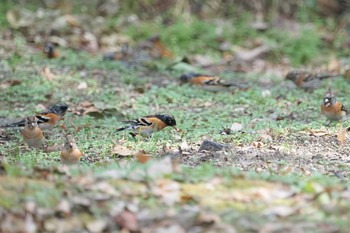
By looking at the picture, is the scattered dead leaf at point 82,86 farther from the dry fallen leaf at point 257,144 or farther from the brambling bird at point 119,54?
the dry fallen leaf at point 257,144

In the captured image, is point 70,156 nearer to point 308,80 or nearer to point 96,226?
point 96,226

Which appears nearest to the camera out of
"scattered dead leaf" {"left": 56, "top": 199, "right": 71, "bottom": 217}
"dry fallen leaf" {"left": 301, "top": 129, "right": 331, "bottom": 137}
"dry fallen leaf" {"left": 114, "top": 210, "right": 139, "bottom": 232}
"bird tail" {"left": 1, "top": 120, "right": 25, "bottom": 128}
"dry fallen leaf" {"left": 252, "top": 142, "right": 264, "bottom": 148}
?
"dry fallen leaf" {"left": 114, "top": 210, "right": 139, "bottom": 232}

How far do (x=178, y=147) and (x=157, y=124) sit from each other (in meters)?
1.17

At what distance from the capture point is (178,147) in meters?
8.16

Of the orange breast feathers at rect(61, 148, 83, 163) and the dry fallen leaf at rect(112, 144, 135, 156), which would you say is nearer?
the orange breast feathers at rect(61, 148, 83, 163)

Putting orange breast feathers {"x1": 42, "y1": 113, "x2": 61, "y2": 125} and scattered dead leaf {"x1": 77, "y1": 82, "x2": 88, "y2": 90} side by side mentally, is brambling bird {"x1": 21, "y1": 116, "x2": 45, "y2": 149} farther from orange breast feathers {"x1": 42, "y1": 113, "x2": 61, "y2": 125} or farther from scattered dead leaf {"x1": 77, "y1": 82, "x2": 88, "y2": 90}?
scattered dead leaf {"x1": 77, "y1": 82, "x2": 88, "y2": 90}

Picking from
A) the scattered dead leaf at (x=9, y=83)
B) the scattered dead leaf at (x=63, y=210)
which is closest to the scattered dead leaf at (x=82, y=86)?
the scattered dead leaf at (x=9, y=83)

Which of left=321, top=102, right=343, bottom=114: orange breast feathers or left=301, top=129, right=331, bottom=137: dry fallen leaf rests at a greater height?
left=301, top=129, right=331, bottom=137: dry fallen leaf

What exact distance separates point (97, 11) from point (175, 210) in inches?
488

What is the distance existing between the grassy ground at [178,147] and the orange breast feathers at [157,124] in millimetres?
111

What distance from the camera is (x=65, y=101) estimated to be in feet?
37.2

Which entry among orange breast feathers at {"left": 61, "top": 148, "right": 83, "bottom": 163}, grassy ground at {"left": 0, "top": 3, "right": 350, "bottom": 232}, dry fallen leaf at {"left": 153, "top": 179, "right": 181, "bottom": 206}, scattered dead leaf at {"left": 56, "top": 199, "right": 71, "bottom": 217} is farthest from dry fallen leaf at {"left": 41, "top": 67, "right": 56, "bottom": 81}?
scattered dead leaf at {"left": 56, "top": 199, "right": 71, "bottom": 217}

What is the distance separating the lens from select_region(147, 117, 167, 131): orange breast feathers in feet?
30.4

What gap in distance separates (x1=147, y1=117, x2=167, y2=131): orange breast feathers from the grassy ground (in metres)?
0.11
